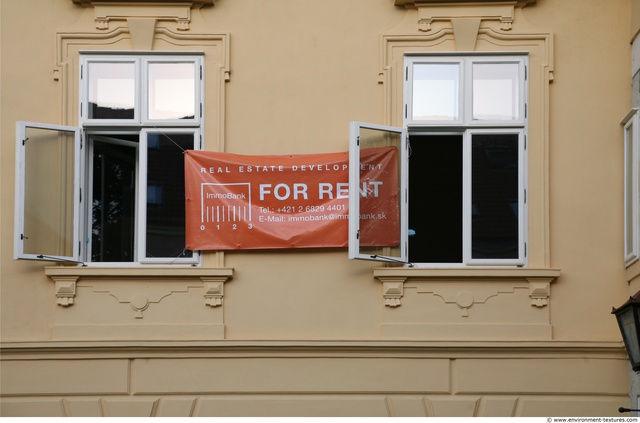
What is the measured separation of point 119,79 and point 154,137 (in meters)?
0.64

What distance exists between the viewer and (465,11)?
1228cm

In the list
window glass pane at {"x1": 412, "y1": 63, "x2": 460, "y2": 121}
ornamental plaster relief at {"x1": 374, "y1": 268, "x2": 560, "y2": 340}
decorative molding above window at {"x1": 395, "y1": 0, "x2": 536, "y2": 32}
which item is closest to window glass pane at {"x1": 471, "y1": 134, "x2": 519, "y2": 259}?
ornamental plaster relief at {"x1": 374, "y1": 268, "x2": 560, "y2": 340}

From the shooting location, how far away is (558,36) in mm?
12211

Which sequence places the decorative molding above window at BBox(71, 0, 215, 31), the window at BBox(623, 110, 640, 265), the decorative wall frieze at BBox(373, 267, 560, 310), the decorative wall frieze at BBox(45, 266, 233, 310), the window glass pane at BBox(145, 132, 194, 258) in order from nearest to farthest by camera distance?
the window at BBox(623, 110, 640, 265) → the decorative wall frieze at BBox(373, 267, 560, 310) → the decorative wall frieze at BBox(45, 266, 233, 310) → the window glass pane at BBox(145, 132, 194, 258) → the decorative molding above window at BBox(71, 0, 215, 31)

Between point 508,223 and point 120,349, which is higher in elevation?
point 508,223

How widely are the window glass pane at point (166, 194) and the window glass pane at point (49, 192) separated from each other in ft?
2.35

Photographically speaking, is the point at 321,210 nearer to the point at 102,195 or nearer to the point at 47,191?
the point at 102,195

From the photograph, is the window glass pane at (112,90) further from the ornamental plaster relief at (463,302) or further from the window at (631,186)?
the window at (631,186)

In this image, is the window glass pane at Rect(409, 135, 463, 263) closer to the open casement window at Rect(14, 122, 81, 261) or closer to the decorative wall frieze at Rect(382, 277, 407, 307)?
the decorative wall frieze at Rect(382, 277, 407, 307)

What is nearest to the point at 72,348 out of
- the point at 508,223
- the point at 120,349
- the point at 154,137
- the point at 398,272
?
the point at 120,349

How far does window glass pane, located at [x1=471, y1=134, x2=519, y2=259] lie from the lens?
39.2 ft

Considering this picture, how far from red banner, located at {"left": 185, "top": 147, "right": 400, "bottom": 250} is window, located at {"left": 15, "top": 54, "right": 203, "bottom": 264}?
206 mm

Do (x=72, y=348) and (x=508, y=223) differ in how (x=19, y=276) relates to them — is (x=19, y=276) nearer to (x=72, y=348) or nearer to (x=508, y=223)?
(x=72, y=348)

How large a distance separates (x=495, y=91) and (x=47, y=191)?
4203 millimetres
